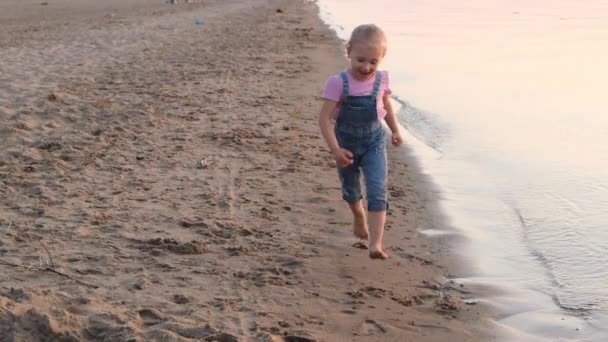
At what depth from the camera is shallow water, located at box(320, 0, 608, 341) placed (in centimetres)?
422

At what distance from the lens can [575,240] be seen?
4988 millimetres

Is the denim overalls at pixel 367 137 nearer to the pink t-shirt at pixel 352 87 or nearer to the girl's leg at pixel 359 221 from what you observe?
the pink t-shirt at pixel 352 87

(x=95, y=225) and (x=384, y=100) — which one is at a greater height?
(x=384, y=100)

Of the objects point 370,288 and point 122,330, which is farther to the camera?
point 370,288

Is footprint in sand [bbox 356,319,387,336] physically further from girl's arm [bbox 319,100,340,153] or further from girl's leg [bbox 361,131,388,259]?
girl's arm [bbox 319,100,340,153]

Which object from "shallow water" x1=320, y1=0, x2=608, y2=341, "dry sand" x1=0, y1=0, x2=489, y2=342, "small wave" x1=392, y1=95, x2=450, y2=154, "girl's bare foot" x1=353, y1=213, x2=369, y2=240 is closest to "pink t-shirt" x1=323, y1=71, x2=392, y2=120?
"girl's bare foot" x1=353, y1=213, x2=369, y2=240

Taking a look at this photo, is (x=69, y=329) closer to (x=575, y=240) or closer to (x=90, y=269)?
(x=90, y=269)

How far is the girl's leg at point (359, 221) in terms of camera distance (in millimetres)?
4680

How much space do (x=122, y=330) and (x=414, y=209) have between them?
2805mm

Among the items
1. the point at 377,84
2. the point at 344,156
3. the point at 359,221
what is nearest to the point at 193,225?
the point at 359,221

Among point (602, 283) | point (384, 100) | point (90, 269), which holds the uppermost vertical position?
point (384, 100)

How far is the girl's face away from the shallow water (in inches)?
48.0

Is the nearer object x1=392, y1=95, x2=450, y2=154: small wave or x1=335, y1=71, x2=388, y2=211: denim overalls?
x1=335, y1=71, x2=388, y2=211: denim overalls

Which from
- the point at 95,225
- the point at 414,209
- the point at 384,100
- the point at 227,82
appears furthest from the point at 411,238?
the point at 227,82
